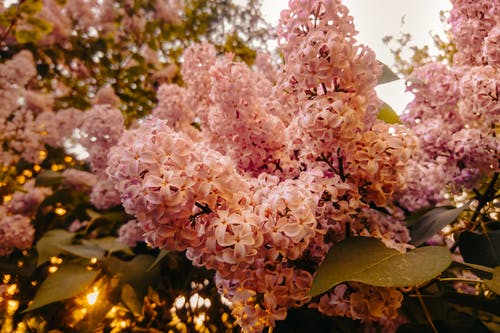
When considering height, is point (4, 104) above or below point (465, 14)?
above

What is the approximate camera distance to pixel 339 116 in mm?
465

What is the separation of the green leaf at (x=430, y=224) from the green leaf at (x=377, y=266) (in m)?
0.20

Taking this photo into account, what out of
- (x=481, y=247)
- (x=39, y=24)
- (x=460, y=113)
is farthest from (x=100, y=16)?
(x=481, y=247)

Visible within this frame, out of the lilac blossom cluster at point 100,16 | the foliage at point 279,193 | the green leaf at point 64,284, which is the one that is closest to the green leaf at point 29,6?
the foliage at point 279,193

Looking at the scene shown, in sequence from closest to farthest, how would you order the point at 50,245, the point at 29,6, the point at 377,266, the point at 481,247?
the point at 377,266 → the point at 481,247 → the point at 50,245 → the point at 29,6

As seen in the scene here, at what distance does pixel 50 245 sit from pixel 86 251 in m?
0.10

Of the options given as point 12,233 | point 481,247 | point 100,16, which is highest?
point 100,16

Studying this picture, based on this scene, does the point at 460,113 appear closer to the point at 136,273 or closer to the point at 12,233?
the point at 136,273

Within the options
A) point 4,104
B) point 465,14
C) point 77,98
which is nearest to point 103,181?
point 4,104

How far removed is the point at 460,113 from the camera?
0.72 meters

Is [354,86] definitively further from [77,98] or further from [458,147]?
[77,98]

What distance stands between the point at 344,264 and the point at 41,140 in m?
0.95

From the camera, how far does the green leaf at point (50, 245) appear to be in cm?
86

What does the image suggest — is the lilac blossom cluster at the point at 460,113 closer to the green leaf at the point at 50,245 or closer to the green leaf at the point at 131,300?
the green leaf at the point at 131,300
